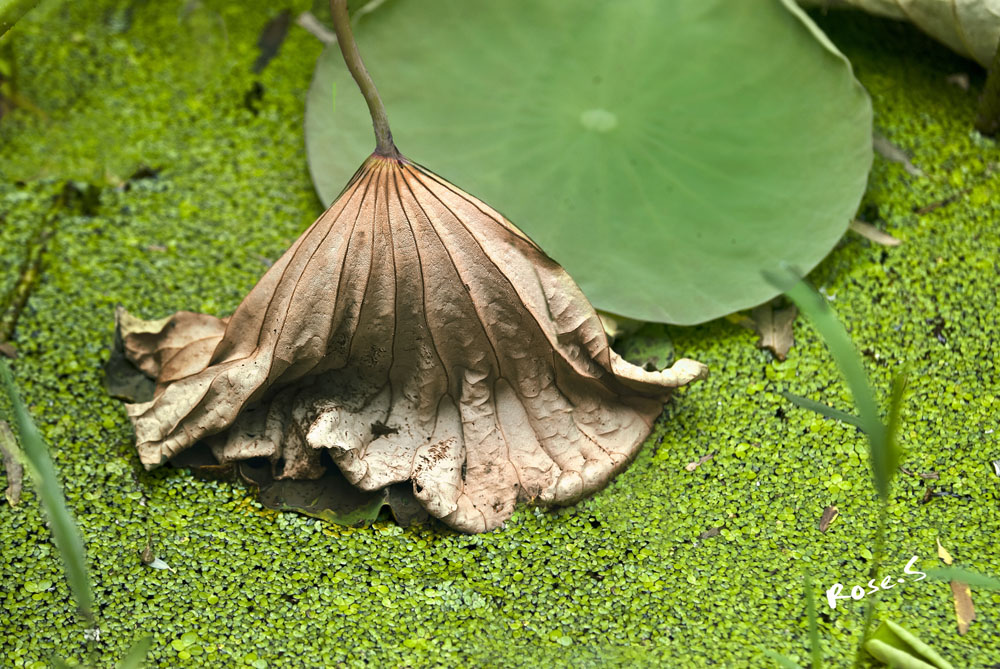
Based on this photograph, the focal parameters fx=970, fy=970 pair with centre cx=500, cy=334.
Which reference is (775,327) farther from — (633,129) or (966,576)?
(966,576)

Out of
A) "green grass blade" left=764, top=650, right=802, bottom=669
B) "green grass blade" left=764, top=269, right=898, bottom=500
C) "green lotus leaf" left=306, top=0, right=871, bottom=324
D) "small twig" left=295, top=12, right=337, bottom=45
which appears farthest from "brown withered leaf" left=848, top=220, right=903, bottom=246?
"small twig" left=295, top=12, right=337, bottom=45

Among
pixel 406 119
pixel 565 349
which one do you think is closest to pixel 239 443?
pixel 565 349

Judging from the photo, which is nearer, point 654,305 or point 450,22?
point 654,305

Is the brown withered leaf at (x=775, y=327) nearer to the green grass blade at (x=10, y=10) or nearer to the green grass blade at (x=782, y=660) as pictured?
the green grass blade at (x=782, y=660)

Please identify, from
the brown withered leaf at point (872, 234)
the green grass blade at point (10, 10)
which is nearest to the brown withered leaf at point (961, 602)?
the brown withered leaf at point (872, 234)

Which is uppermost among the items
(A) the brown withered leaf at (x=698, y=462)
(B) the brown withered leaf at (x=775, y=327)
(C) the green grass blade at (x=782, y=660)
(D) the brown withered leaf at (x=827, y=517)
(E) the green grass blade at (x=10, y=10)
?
(E) the green grass blade at (x=10, y=10)

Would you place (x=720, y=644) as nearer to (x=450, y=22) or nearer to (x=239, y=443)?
(x=239, y=443)
